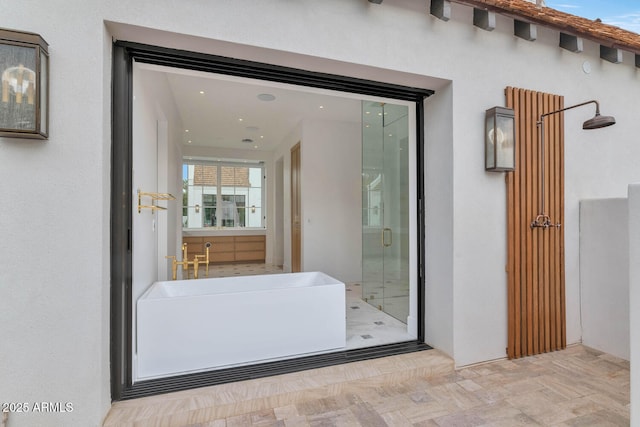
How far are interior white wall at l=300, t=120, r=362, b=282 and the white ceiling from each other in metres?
0.36

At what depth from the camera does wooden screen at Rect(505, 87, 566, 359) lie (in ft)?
8.76

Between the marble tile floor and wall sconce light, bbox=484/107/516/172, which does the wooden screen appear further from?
the marble tile floor

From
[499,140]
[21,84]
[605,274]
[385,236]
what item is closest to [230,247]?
[385,236]

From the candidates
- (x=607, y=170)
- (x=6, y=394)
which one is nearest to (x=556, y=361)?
(x=607, y=170)

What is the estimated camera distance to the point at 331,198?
19.6 ft

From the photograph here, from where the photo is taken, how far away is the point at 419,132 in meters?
2.88

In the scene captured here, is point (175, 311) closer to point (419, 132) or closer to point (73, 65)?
point (73, 65)

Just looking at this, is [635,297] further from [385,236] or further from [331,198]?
[331,198]

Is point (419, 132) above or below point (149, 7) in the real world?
below

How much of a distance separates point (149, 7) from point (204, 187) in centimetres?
715

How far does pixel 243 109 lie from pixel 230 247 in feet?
13.9

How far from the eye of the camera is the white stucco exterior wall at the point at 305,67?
1.62 m

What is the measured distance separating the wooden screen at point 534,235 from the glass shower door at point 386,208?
109 cm

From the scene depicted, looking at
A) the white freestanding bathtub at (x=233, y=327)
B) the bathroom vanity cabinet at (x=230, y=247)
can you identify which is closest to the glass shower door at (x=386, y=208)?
the white freestanding bathtub at (x=233, y=327)
